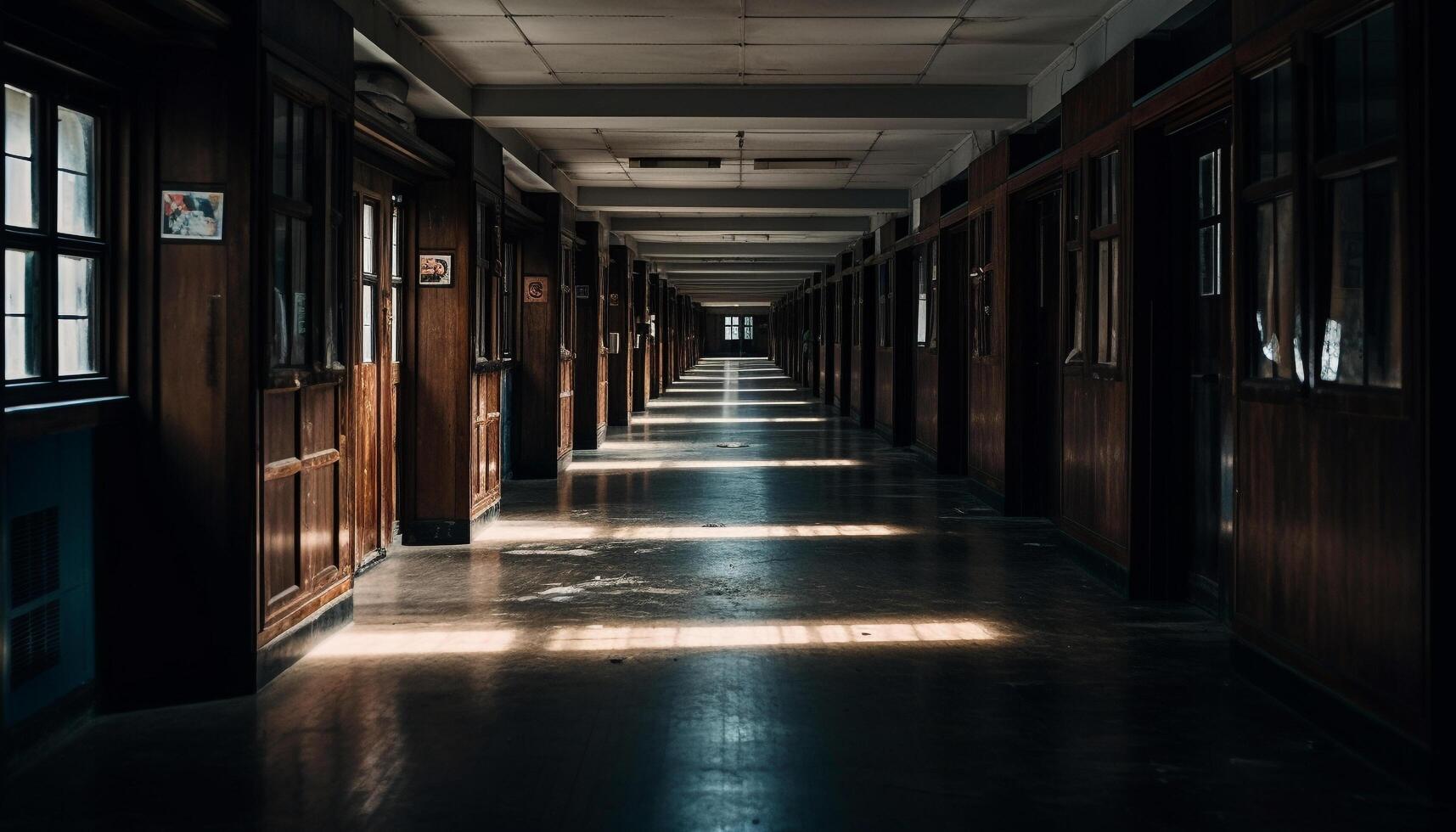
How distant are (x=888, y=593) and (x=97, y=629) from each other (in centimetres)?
363

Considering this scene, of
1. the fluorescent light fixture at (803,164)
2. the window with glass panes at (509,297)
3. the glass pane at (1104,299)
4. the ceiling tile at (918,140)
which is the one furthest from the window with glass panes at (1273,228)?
the fluorescent light fixture at (803,164)

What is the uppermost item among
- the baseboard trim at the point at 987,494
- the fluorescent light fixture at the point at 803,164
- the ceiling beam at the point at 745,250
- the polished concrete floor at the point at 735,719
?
the ceiling beam at the point at 745,250

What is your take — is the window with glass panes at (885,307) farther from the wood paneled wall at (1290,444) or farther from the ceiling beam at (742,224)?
the wood paneled wall at (1290,444)

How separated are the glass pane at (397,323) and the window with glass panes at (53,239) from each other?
341 cm

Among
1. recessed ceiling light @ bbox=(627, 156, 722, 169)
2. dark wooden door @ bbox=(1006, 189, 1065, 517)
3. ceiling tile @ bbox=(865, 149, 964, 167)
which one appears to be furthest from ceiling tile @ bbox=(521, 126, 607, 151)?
dark wooden door @ bbox=(1006, 189, 1065, 517)

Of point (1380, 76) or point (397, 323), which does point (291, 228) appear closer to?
point (397, 323)

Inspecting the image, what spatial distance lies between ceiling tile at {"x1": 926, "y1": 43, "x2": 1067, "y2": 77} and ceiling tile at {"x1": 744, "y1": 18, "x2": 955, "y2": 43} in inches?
15.0

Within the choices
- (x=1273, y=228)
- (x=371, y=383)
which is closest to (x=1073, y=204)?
(x=1273, y=228)

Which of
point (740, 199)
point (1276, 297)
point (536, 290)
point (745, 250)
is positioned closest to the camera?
point (1276, 297)

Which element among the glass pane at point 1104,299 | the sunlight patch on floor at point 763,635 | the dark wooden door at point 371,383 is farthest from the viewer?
the dark wooden door at point 371,383

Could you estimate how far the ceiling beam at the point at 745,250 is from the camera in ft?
71.8

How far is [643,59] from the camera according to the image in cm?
794

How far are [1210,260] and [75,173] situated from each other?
488 cm

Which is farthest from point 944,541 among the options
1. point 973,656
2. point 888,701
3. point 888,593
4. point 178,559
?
point 178,559
